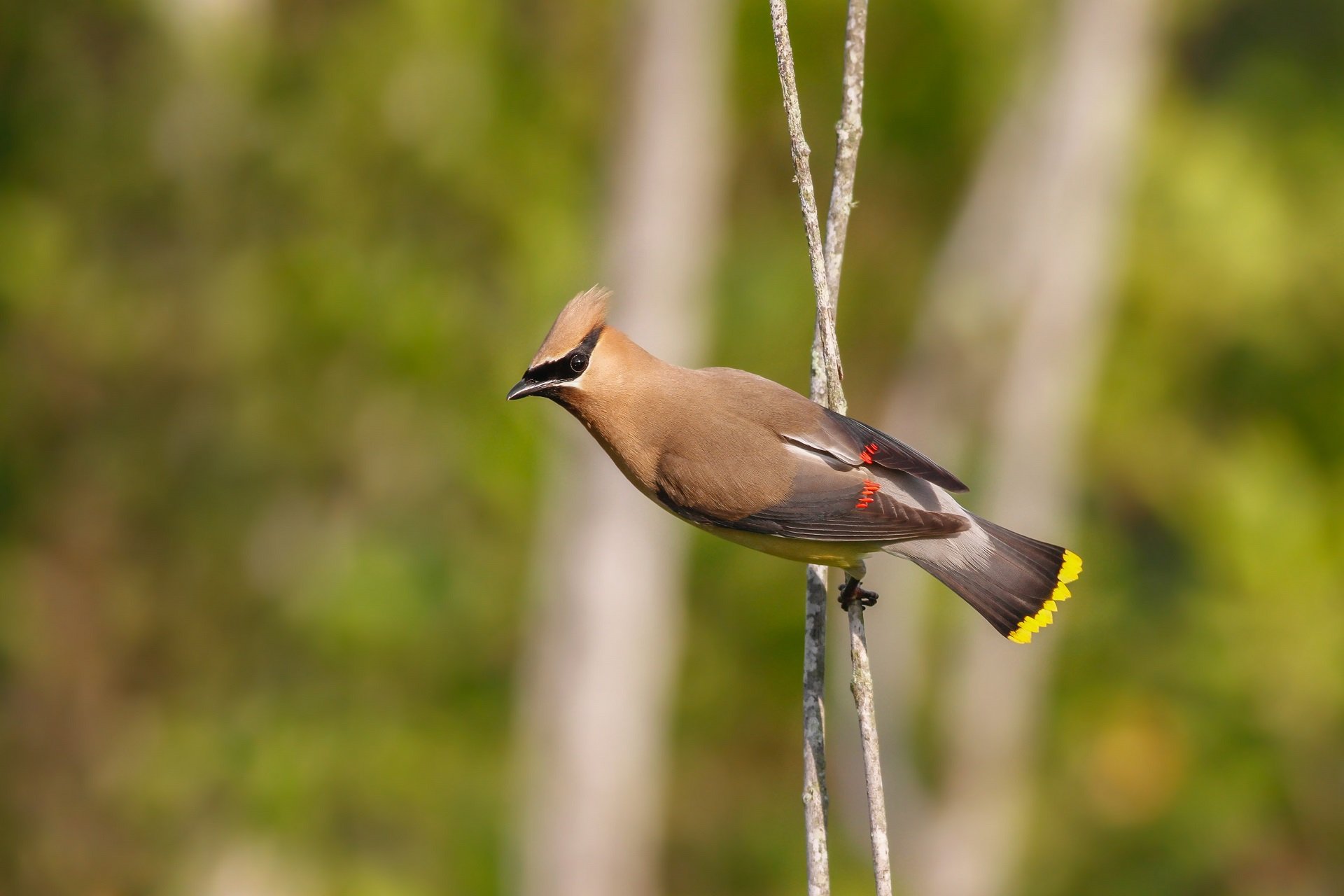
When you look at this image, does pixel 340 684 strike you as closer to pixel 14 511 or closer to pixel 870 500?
pixel 14 511

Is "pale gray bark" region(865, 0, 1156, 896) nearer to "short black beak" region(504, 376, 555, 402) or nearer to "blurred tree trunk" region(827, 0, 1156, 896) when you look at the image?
"blurred tree trunk" region(827, 0, 1156, 896)

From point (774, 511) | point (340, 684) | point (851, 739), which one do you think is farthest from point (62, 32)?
point (774, 511)

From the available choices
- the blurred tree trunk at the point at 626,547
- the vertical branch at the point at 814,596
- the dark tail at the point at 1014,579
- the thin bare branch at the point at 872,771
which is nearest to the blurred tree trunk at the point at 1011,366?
the blurred tree trunk at the point at 626,547

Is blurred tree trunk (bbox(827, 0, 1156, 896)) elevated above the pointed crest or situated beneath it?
elevated above

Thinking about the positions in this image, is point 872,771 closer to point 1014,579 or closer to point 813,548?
point 813,548

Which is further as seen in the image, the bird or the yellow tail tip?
the yellow tail tip

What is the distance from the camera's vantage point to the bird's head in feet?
11.6

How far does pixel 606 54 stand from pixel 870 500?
25.5 feet

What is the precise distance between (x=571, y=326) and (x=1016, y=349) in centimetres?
668

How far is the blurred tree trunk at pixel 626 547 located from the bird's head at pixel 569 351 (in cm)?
462

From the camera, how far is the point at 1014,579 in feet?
12.2

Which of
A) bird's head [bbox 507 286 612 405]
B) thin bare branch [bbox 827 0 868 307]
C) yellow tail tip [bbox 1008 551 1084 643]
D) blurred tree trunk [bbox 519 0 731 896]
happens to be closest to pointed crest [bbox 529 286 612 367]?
bird's head [bbox 507 286 612 405]

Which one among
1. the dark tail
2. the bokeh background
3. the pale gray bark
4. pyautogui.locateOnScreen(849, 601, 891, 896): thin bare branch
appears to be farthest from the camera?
the pale gray bark

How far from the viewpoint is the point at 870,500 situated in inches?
137
